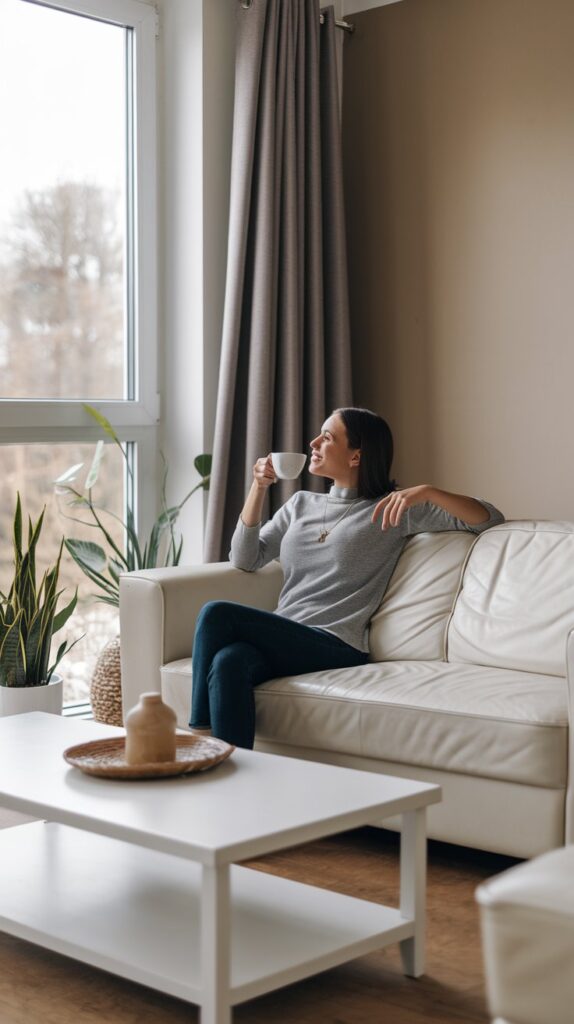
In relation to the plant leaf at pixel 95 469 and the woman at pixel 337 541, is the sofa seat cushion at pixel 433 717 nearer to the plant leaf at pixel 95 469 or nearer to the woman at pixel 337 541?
the woman at pixel 337 541

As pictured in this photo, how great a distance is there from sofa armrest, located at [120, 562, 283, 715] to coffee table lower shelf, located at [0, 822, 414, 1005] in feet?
2.58

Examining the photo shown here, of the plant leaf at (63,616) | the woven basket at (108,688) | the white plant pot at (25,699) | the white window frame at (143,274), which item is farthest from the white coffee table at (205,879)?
the white window frame at (143,274)

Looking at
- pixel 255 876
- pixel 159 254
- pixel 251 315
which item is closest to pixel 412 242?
pixel 251 315

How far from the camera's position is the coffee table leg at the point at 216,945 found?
1.81 metres

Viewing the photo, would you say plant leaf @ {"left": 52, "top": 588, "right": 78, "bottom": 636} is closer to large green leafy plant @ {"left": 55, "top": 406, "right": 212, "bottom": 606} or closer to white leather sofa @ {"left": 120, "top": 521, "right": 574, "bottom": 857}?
large green leafy plant @ {"left": 55, "top": 406, "right": 212, "bottom": 606}

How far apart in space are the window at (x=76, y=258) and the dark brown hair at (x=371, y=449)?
1.15 m

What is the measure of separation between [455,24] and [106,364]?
1.65 m

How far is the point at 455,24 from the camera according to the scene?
411 cm

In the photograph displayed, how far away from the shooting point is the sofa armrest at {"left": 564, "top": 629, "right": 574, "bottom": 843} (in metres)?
2.51

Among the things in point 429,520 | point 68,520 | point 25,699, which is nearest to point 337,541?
point 429,520

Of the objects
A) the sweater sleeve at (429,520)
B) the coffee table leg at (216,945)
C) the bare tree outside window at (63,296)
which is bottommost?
the coffee table leg at (216,945)

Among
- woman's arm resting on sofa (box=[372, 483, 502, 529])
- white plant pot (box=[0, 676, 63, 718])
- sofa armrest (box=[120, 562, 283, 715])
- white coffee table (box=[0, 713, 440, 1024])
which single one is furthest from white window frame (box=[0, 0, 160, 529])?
white coffee table (box=[0, 713, 440, 1024])

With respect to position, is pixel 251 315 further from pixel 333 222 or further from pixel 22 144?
pixel 22 144

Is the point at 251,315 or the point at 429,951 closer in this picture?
the point at 429,951
